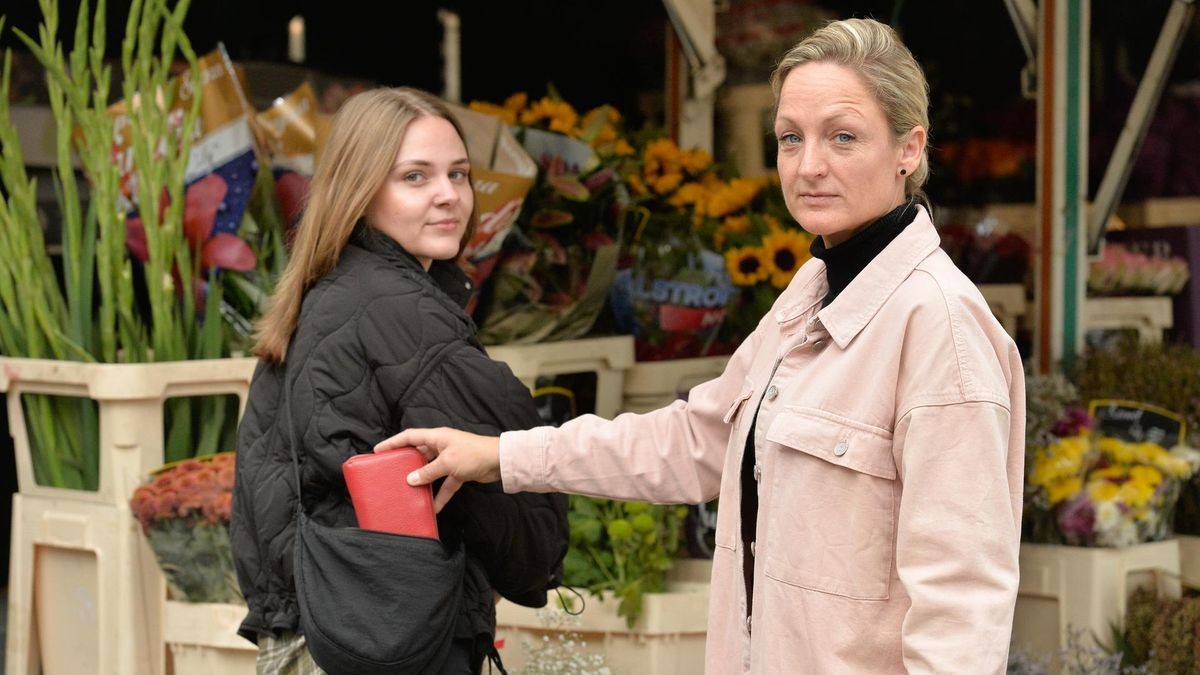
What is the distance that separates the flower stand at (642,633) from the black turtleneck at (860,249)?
154 centimetres

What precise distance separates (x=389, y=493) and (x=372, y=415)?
14cm

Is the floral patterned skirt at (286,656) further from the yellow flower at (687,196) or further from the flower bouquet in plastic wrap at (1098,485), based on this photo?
the yellow flower at (687,196)

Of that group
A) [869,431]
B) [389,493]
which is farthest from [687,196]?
[869,431]

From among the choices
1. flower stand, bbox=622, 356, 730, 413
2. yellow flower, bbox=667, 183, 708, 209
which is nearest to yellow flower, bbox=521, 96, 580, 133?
yellow flower, bbox=667, 183, 708, 209

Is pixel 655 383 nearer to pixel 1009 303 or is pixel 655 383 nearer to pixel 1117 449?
pixel 1117 449

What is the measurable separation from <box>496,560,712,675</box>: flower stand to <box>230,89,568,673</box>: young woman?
3.10ft

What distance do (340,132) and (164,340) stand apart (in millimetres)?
1171

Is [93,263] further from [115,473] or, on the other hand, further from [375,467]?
[375,467]

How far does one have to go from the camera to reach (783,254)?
379cm

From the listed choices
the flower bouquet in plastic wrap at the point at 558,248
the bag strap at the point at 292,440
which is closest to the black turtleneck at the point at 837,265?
the bag strap at the point at 292,440

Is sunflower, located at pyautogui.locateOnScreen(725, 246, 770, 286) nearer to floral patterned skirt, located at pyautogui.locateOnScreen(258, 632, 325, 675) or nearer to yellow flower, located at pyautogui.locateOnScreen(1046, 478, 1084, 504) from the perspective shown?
yellow flower, located at pyautogui.locateOnScreen(1046, 478, 1084, 504)

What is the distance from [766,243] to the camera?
3789 millimetres

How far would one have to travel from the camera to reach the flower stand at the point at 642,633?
3.16 meters

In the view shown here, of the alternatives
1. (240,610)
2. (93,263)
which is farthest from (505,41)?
(240,610)
